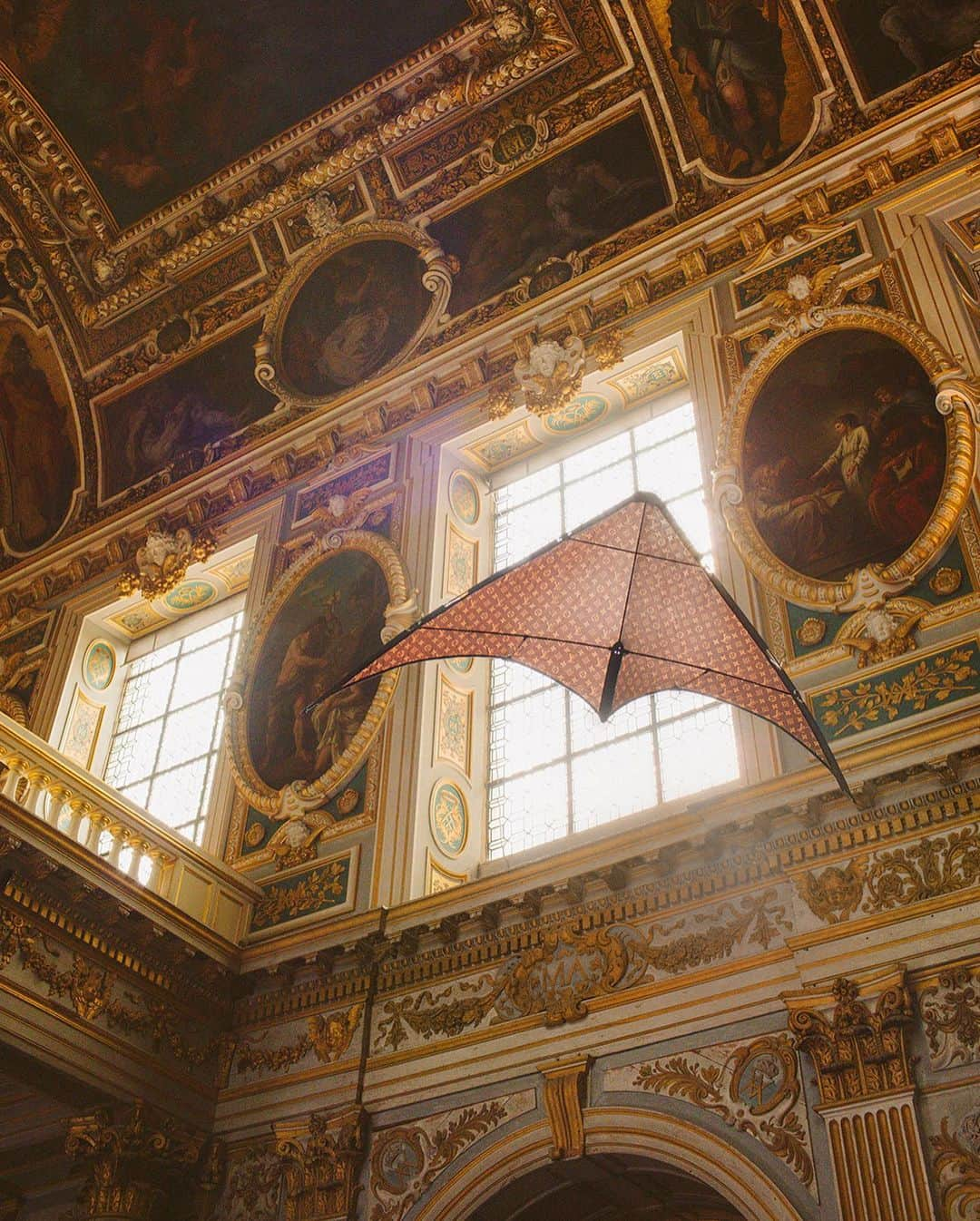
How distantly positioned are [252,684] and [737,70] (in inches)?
274

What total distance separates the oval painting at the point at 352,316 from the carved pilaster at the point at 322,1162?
24.3 ft

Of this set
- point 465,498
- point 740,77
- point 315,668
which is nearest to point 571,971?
point 315,668

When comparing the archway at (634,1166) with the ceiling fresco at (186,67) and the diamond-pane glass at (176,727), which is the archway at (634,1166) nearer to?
the diamond-pane glass at (176,727)

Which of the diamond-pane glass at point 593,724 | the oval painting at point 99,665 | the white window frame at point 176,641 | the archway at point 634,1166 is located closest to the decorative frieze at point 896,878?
the archway at point 634,1166

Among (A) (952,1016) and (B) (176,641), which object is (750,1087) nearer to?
(A) (952,1016)

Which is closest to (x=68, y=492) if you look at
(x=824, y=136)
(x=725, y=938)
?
(x=824, y=136)

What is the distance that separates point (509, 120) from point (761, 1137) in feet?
32.0

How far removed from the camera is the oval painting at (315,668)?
10562mm

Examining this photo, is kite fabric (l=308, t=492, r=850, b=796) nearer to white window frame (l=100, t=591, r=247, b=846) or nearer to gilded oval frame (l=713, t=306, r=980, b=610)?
gilded oval frame (l=713, t=306, r=980, b=610)

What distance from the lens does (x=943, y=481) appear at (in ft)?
28.7

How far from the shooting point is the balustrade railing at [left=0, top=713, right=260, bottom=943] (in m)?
8.30

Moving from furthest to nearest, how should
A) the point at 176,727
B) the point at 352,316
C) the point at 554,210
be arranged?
1. the point at 352,316
2. the point at 554,210
3. the point at 176,727

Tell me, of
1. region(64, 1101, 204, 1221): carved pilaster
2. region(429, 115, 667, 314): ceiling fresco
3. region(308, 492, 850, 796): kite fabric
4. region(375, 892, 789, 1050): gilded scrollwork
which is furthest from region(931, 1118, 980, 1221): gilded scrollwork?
region(429, 115, 667, 314): ceiling fresco

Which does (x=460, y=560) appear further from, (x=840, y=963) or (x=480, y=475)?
(x=840, y=963)
